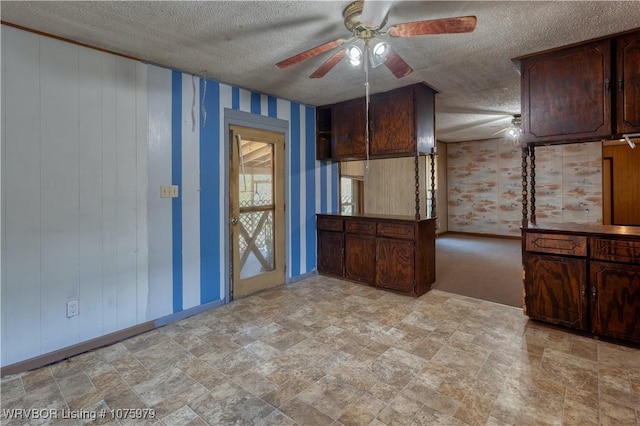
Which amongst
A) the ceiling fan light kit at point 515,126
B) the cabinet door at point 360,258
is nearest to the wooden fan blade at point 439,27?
the cabinet door at point 360,258

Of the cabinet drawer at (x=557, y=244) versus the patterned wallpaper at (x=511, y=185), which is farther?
the patterned wallpaper at (x=511, y=185)

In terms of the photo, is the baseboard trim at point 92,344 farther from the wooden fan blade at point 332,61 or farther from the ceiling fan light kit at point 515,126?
the ceiling fan light kit at point 515,126

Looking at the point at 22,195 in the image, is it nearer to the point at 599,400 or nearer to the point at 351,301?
the point at 351,301

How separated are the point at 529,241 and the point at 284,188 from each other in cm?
283

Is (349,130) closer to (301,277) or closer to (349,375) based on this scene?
(301,277)

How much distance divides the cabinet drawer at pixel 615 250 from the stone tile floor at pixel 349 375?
2.32ft

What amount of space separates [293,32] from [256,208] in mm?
2121

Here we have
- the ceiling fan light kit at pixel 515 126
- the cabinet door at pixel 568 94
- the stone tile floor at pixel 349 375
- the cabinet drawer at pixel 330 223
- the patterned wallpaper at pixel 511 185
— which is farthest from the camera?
the patterned wallpaper at pixel 511 185

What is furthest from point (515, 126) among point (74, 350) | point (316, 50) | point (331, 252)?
point (74, 350)

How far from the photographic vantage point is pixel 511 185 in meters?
7.64

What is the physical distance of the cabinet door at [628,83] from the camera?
8.10 ft

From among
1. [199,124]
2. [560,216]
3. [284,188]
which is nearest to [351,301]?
[284,188]

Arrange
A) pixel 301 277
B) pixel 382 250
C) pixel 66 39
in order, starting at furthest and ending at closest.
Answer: pixel 301 277, pixel 382 250, pixel 66 39

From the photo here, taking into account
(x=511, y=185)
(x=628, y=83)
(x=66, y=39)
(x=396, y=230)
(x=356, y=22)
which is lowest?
(x=396, y=230)
